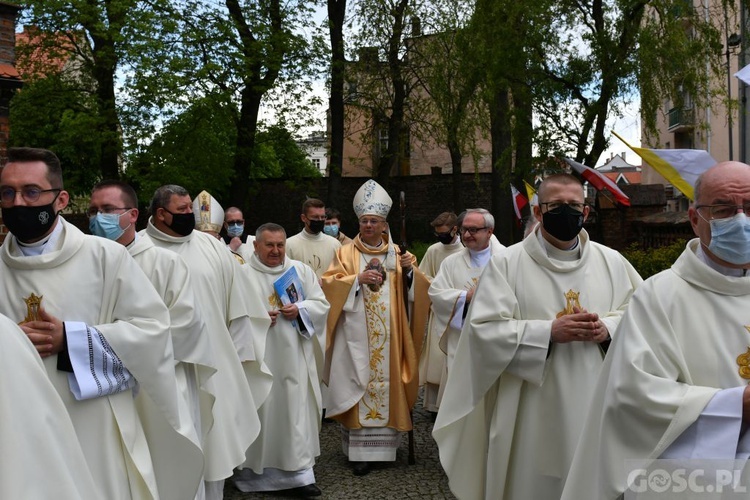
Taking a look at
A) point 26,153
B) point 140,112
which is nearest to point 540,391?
point 26,153

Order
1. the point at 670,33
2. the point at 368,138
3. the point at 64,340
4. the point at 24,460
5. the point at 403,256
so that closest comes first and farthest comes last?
the point at 24,460
the point at 64,340
the point at 403,256
the point at 670,33
the point at 368,138

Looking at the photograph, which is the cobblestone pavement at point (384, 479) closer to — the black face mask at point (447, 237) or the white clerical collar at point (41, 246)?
the black face mask at point (447, 237)

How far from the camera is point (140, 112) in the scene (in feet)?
59.9

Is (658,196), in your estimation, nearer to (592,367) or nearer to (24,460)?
(592,367)

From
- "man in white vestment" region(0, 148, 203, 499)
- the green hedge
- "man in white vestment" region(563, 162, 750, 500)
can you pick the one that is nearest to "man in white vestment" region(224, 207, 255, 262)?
the green hedge

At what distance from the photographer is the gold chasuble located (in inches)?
284

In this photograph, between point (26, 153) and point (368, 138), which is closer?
point (26, 153)

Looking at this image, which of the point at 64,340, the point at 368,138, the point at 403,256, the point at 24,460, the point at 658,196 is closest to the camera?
the point at 24,460

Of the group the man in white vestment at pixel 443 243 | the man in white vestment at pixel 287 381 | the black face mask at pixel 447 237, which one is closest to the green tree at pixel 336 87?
the man in white vestment at pixel 443 243

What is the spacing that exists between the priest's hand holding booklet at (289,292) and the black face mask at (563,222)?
278 centimetres

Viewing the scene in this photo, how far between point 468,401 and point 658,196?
36.4ft

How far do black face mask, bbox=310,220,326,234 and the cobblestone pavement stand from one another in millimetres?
3168

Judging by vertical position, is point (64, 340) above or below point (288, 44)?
below

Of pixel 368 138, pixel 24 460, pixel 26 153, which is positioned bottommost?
pixel 24 460
